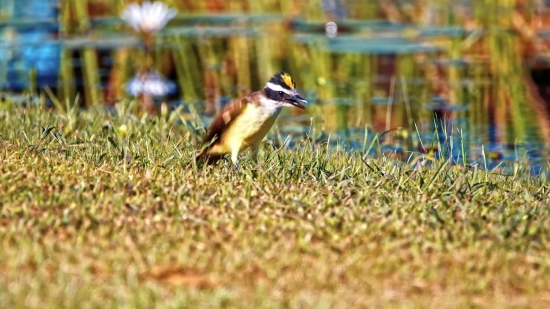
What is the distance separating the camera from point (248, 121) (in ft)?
19.6

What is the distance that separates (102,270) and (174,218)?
68 centimetres

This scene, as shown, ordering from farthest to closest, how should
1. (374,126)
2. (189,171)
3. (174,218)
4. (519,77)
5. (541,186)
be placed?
1. (519,77)
2. (374,126)
3. (541,186)
4. (189,171)
5. (174,218)

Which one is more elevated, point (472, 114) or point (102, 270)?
point (102, 270)

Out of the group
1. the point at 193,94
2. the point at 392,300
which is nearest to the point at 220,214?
the point at 392,300

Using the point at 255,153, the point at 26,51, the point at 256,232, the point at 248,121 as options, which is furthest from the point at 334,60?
the point at 256,232

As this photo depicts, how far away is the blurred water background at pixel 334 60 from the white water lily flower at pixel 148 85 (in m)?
0.06

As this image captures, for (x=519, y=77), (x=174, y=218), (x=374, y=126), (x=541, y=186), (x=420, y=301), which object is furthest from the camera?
(x=519, y=77)

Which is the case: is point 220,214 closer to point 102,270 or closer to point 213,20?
point 102,270

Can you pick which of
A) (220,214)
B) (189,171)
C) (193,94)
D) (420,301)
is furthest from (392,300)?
(193,94)

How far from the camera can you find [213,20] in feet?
45.1

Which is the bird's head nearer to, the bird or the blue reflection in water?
the bird

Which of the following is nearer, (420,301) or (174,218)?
(420,301)

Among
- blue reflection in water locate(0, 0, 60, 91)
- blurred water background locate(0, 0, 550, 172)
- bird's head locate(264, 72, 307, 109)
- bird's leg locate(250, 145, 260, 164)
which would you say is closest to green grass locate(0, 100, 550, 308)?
bird's leg locate(250, 145, 260, 164)

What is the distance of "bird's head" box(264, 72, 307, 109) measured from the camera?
6055 mm
